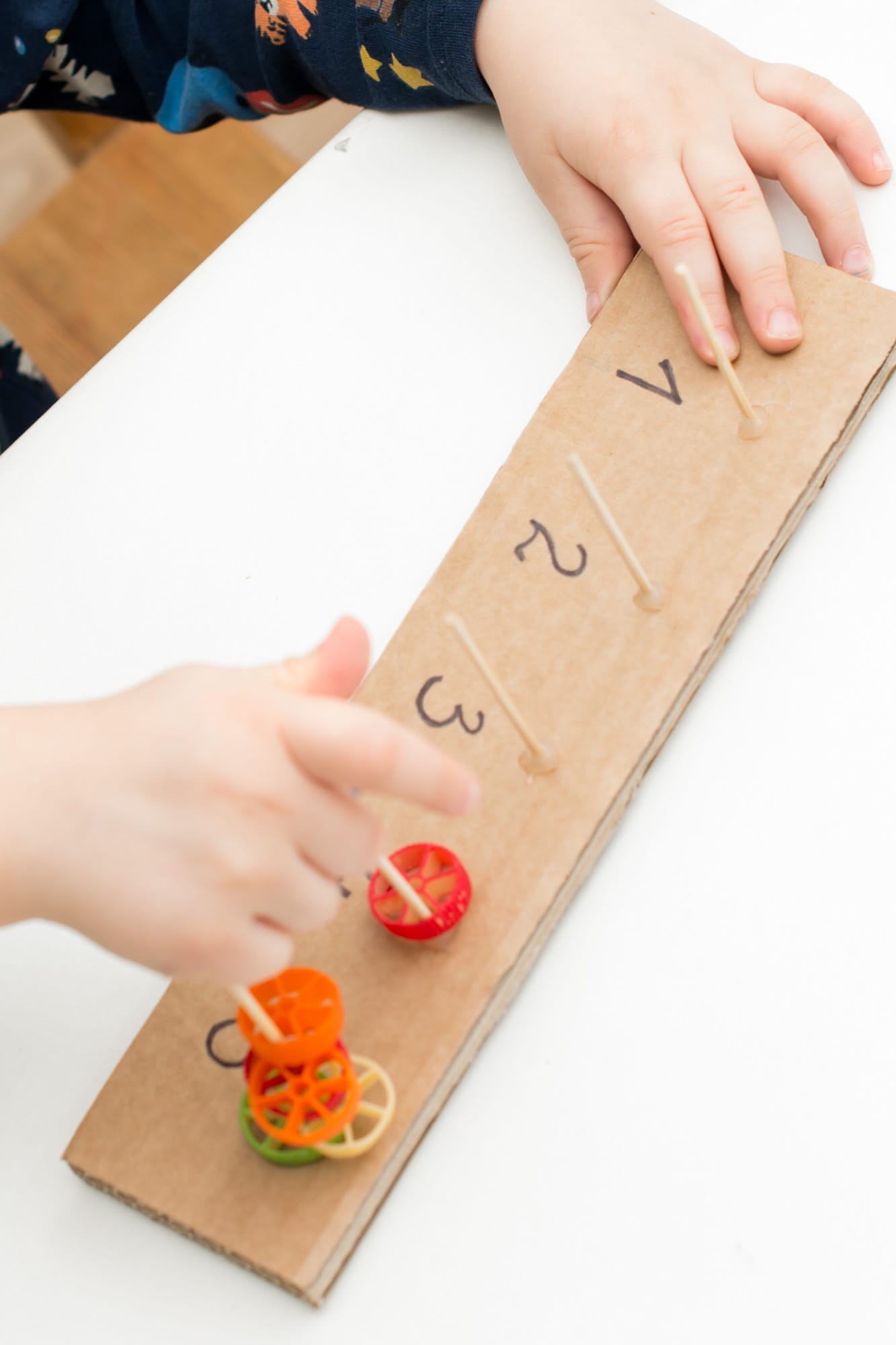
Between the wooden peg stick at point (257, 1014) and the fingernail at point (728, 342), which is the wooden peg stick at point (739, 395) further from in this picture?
the wooden peg stick at point (257, 1014)

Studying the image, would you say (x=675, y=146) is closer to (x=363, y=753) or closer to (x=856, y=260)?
(x=856, y=260)

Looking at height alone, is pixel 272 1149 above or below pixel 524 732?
below

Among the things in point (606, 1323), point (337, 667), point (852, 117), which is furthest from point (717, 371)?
point (606, 1323)

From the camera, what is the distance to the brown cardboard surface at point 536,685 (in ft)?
1.36

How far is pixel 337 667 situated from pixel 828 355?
0.29 m

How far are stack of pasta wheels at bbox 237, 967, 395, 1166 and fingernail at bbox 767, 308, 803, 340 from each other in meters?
0.34

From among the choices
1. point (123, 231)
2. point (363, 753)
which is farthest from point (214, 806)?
point (123, 231)

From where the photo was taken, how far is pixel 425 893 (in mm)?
438

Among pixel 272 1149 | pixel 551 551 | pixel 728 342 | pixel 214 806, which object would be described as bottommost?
pixel 272 1149

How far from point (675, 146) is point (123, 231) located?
0.87m

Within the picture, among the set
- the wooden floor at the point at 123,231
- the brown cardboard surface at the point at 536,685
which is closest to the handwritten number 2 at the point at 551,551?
the brown cardboard surface at the point at 536,685

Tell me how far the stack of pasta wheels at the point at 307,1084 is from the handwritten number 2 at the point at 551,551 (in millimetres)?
200

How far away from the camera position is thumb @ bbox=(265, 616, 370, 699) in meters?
0.36

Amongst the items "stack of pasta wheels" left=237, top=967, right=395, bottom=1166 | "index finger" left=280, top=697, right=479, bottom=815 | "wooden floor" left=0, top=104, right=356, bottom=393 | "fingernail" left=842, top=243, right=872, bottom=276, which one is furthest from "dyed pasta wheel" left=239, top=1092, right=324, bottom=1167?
"wooden floor" left=0, top=104, right=356, bottom=393
